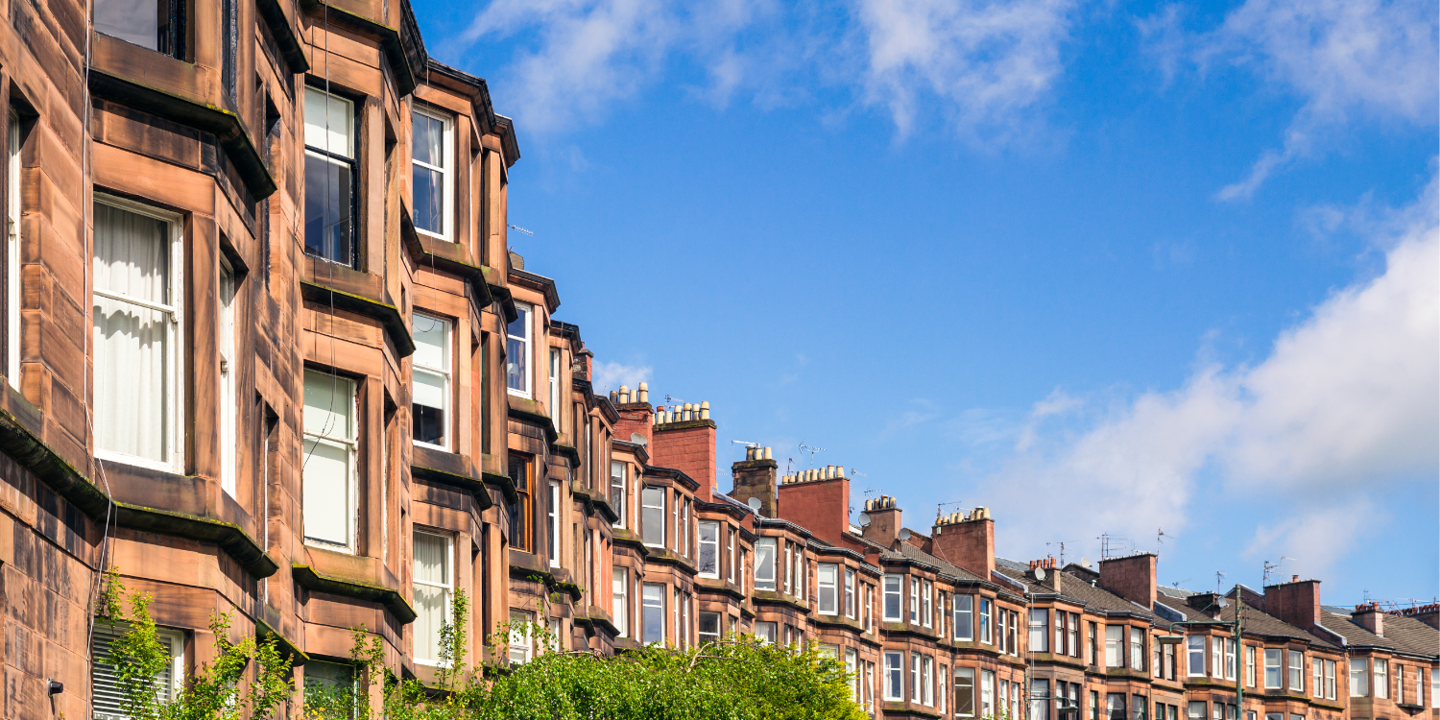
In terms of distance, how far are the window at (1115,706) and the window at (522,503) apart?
54.9 m

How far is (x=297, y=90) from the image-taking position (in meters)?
21.9

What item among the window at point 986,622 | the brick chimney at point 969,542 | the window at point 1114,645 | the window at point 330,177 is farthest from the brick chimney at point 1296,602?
the window at point 330,177

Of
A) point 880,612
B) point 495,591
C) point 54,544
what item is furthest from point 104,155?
point 880,612

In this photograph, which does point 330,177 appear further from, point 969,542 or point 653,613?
point 969,542

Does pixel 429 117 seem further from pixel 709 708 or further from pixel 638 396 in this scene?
pixel 638 396

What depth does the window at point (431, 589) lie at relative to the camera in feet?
88.6

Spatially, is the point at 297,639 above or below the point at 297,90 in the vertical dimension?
below

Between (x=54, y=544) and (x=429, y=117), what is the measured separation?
17.2m

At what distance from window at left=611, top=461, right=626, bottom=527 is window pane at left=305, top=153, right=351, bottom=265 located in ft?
99.7

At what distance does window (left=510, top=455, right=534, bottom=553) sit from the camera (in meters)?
37.4

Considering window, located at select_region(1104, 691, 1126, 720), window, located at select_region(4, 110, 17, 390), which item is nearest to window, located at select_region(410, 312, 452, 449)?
window, located at select_region(4, 110, 17, 390)

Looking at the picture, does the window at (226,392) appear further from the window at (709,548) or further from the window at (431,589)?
the window at (709,548)

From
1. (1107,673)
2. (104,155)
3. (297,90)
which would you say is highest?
(297,90)

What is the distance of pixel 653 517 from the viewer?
188ft
